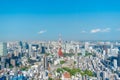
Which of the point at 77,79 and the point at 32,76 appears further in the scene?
the point at 32,76

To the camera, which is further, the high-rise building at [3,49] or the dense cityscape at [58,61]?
the high-rise building at [3,49]

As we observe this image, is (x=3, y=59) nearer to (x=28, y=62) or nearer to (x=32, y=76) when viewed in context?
(x=28, y=62)

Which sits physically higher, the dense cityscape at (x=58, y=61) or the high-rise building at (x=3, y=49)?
the high-rise building at (x=3, y=49)

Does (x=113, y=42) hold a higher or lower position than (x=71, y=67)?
higher

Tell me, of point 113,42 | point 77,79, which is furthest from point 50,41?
point 77,79

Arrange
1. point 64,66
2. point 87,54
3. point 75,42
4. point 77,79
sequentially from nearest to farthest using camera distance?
point 77,79 < point 64,66 < point 87,54 < point 75,42

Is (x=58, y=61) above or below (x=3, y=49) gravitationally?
below

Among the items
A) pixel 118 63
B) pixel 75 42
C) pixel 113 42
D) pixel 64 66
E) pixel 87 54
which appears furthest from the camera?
pixel 75 42
